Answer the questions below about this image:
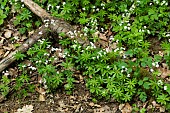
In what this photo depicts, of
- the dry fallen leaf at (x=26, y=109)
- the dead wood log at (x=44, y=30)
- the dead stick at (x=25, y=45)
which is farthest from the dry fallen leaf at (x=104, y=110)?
the dead stick at (x=25, y=45)

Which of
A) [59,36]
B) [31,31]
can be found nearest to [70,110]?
[59,36]

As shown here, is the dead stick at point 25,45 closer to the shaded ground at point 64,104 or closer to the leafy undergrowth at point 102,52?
the leafy undergrowth at point 102,52

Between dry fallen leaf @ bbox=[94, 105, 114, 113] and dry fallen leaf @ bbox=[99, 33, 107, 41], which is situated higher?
dry fallen leaf @ bbox=[99, 33, 107, 41]

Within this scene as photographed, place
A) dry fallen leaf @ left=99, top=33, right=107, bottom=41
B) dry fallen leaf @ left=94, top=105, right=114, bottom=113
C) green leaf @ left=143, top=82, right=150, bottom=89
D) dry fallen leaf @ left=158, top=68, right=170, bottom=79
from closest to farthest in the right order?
green leaf @ left=143, top=82, right=150, bottom=89 → dry fallen leaf @ left=94, top=105, right=114, bottom=113 → dry fallen leaf @ left=158, top=68, right=170, bottom=79 → dry fallen leaf @ left=99, top=33, right=107, bottom=41

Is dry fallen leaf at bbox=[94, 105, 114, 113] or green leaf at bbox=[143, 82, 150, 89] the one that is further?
dry fallen leaf at bbox=[94, 105, 114, 113]

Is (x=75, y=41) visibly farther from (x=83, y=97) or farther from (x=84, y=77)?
(x=83, y=97)

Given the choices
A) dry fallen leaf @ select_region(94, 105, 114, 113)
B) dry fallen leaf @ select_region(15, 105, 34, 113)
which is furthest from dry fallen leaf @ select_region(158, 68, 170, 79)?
dry fallen leaf @ select_region(15, 105, 34, 113)

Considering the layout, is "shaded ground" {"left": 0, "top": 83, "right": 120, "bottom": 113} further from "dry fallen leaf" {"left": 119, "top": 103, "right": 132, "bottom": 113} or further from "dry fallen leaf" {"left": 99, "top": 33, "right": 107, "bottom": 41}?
"dry fallen leaf" {"left": 99, "top": 33, "right": 107, "bottom": 41}

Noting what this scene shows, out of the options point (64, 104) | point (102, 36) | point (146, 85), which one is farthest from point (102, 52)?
point (64, 104)

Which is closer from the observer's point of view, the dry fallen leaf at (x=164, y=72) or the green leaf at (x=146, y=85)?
the green leaf at (x=146, y=85)
